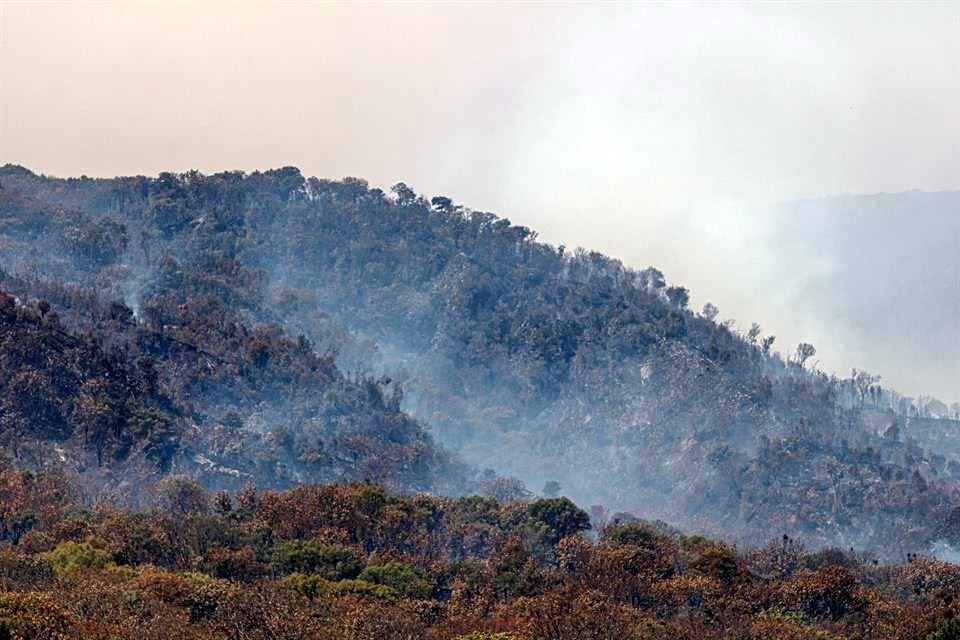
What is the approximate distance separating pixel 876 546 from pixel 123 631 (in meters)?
146

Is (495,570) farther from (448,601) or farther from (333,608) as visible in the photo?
(333,608)

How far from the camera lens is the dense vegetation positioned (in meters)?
73.4

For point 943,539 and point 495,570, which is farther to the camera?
point 943,539

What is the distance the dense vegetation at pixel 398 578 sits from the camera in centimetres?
7344

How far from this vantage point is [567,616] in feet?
258

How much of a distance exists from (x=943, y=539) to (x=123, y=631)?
14663cm

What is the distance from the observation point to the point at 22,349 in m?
159

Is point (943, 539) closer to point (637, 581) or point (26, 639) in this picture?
point (637, 581)

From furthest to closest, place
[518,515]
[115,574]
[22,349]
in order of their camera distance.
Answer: [22,349], [518,515], [115,574]

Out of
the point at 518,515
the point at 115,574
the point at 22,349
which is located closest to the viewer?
the point at 115,574

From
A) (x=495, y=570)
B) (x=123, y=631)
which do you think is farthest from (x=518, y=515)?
(x=123, y=631)

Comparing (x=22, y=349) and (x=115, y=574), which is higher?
(x=22, y=349)

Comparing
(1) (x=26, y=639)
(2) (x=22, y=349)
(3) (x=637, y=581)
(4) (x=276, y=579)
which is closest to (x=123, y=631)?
(1) (x=26, y=639)

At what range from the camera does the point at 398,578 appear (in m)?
97.9
